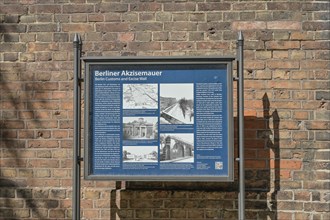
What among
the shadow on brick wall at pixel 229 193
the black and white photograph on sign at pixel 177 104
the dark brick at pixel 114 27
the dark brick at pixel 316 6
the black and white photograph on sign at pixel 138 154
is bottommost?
the shadow on brick wall at pixel 229 193

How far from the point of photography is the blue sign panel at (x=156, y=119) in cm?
367

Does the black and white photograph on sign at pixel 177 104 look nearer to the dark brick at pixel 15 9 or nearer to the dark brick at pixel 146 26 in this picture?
the dark brick at pixel 146 26

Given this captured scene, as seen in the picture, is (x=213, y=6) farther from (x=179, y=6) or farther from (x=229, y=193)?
(x=229, y=193)

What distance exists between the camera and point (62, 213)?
13.8ft

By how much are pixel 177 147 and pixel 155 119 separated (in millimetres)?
284

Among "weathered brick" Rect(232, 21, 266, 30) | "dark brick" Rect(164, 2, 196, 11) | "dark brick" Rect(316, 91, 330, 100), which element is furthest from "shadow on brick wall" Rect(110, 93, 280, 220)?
"dark brick" Rect(164, 2, 196, 11)

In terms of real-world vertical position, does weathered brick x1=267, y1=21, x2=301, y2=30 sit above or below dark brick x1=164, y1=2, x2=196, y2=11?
below

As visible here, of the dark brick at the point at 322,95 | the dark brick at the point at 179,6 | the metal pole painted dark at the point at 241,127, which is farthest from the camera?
the dark brick at the point at 179,6

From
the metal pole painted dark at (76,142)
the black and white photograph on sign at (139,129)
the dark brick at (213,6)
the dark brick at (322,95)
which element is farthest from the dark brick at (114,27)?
the dark brick at (322,95)

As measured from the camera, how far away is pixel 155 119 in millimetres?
3705

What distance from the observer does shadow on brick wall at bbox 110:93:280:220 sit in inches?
162

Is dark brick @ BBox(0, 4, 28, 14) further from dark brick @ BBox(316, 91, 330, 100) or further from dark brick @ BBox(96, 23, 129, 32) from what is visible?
dark brick @ BBox(316, 91, 330, 100)

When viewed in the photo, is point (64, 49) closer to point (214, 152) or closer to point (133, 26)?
point (133, 26)

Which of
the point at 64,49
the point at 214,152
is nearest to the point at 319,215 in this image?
the point at 214,152
